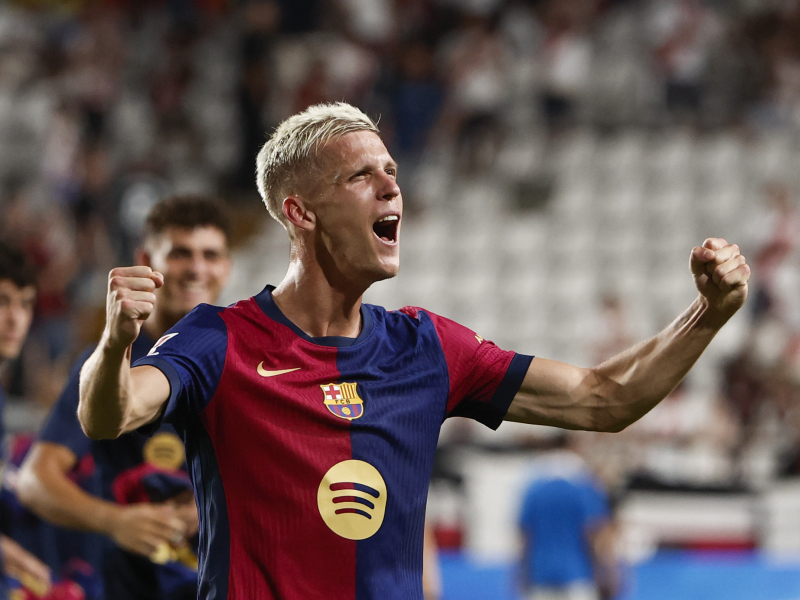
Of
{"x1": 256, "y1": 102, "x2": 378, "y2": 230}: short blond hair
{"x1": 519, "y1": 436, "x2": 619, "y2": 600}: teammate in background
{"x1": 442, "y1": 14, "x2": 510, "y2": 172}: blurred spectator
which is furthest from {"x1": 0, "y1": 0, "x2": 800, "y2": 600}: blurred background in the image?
{"x1": 256, "y1": 102, "x2": 378, "y2": 230}: short blond hair

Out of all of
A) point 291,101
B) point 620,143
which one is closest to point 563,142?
point 620,143

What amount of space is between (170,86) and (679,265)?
711 centimetres

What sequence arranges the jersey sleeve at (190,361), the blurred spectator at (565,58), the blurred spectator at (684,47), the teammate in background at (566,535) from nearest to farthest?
the jersey sleeve at (190,361) < the teammate in background at (566,535) < the blurred spectator at (684,47) < the blurred spectator at (565,58)

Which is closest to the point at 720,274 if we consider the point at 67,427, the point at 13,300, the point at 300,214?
the point at 300,214

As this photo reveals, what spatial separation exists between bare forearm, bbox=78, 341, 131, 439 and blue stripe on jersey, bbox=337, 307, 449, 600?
64 cm

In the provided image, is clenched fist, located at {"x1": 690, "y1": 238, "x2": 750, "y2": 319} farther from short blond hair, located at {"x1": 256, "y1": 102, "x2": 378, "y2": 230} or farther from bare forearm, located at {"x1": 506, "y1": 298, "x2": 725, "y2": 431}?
short blond hair, located at {"x1": 256, "y1": 102, "x2": 378, "y2": 230}

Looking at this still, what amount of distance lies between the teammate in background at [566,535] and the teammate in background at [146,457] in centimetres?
396

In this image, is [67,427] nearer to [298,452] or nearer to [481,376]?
[298,452]

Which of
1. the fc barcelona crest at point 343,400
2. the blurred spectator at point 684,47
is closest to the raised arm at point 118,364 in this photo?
the fc barcelona crest at point 343,400

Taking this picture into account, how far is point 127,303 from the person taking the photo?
2.33 meters

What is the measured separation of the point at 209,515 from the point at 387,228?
0.90 m

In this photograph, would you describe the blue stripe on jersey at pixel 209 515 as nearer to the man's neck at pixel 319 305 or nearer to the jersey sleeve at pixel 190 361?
the jersey sleeve at pixel 190 361

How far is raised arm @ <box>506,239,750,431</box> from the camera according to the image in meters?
2.85

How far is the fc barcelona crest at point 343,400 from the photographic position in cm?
282
